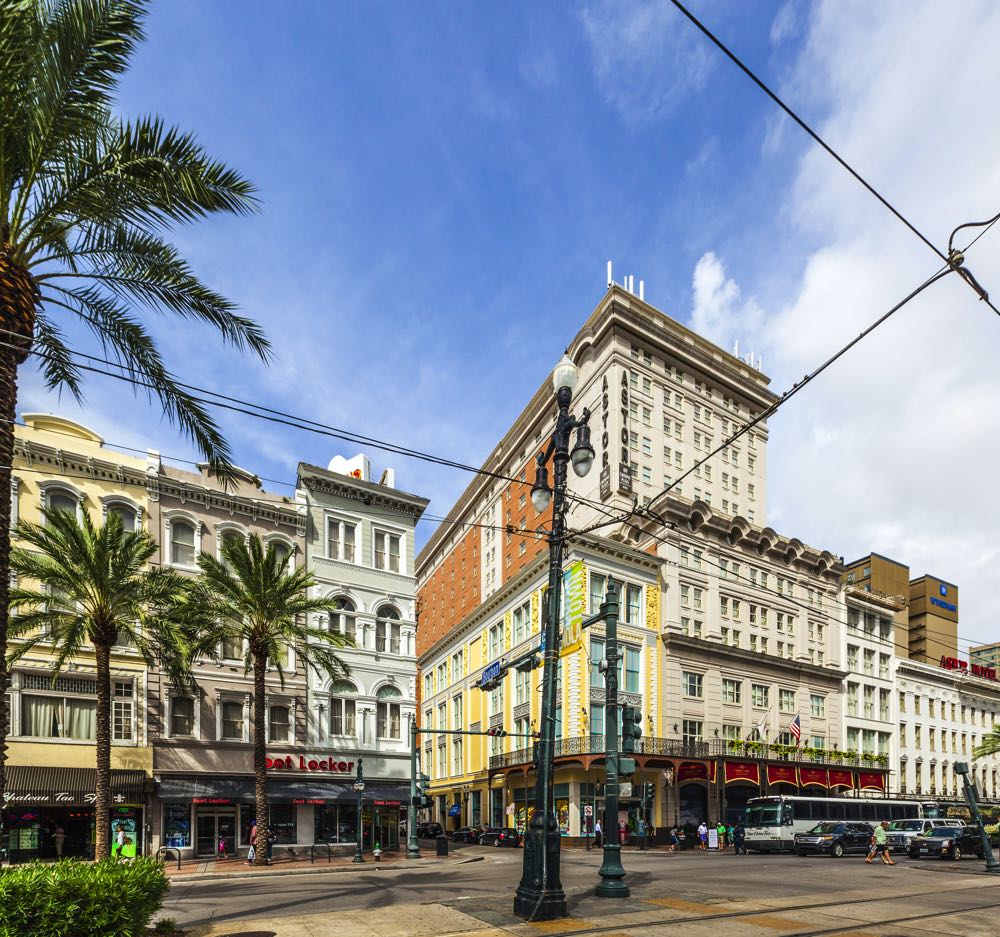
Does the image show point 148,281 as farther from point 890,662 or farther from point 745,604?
point 890,662

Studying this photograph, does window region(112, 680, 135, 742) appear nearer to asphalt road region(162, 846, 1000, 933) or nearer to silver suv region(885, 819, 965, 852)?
asphalt road region(162, 846, 1000, 933)

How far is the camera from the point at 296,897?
1881 centimetres

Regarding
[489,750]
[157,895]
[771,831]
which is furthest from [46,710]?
[489,750]

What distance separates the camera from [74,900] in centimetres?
974

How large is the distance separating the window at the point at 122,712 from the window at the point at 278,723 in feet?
20.8

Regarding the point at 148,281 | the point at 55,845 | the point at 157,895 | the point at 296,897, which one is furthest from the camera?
the point at 55,845

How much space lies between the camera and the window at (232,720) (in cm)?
3653

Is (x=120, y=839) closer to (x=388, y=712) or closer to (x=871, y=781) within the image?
(x=388, y=712)

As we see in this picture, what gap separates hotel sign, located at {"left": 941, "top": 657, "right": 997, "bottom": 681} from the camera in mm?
83188

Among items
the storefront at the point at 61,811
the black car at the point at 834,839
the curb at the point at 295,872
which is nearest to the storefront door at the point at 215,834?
the storefront at the point at 61,811

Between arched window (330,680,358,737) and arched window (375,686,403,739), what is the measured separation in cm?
150

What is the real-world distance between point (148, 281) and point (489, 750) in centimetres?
5991

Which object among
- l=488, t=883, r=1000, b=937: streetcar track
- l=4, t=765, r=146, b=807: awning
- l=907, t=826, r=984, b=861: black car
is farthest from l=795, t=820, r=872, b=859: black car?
l=4, t=765, r=146, b=807: awning

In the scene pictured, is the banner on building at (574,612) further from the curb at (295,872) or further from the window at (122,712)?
the window at (122,712)
